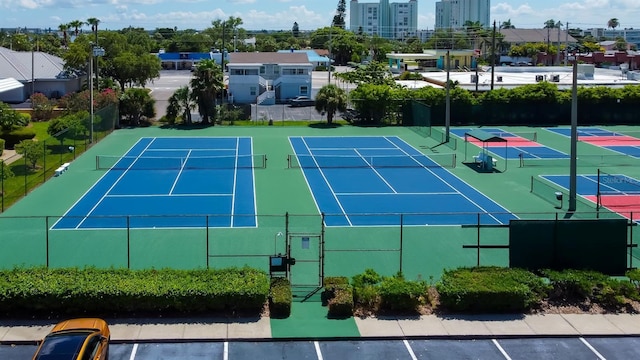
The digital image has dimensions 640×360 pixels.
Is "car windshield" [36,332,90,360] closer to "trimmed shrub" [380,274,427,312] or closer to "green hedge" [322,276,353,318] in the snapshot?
"green hedge" [322,276,353,318]

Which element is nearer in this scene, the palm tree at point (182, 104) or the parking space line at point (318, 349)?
the parking space line at point (318, 349)

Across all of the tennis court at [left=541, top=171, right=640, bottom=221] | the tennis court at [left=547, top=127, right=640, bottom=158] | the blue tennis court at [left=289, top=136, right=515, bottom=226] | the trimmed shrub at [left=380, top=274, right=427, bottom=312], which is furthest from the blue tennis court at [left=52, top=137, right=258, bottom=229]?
the tennis court at [left=547, top=127, right=640, bottom=158]

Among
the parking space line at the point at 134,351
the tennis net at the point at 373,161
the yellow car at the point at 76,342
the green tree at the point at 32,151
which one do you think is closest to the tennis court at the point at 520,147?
the tennis net at the point at 373,161

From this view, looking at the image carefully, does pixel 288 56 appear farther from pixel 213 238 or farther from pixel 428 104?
pixel 213 238

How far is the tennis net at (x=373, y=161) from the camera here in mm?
42750

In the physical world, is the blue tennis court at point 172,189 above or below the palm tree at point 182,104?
below

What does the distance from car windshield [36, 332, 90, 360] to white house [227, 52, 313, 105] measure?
60432 mm

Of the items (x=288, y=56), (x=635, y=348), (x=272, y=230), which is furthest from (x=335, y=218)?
(x=288, y=56)

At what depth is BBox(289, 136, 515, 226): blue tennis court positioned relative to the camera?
30.0m

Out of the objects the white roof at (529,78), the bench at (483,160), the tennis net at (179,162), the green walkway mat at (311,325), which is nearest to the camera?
the green walkway mat at (311,325)

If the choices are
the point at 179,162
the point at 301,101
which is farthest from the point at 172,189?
the point at 301,101

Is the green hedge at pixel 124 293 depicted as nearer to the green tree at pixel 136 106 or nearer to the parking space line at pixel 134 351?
the parking space line at pixel 134 351

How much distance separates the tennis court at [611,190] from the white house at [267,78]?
4146 centimetres

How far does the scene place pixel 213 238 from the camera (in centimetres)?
2672
